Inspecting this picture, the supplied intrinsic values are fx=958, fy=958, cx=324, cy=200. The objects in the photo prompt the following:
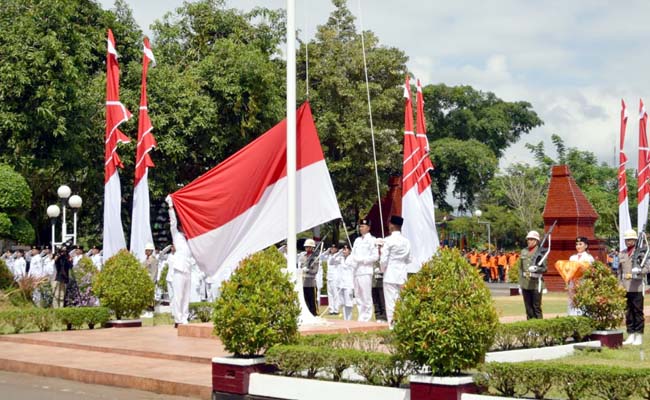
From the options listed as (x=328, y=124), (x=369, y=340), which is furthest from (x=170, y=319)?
(x=328, y=124)

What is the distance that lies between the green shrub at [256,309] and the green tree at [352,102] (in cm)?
3115

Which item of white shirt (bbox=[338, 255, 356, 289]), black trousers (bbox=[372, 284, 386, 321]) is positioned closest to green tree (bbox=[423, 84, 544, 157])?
white shirt (bbox=[338, 255, 356, 289])

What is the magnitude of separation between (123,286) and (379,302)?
4747 millimetres

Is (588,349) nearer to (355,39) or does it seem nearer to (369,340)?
(369,340)

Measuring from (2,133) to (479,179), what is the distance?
38.5 metres

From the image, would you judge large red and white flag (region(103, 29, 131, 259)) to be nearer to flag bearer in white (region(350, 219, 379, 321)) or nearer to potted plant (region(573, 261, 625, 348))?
flag bearer in white (region(350, 219, 379, 321))

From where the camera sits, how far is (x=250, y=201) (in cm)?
1336

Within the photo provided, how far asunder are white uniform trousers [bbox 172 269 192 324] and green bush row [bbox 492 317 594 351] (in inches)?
Answer: 265

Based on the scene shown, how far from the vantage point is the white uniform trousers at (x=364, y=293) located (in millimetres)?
17219

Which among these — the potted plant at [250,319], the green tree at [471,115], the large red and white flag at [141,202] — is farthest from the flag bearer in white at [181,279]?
the green tree at [471,115]

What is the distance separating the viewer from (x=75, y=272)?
21156 millimetres

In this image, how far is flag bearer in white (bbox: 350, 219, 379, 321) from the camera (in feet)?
56.1

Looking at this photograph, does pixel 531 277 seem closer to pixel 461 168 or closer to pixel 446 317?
pixel 446 317

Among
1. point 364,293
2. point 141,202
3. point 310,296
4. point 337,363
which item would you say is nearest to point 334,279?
point 310,296
